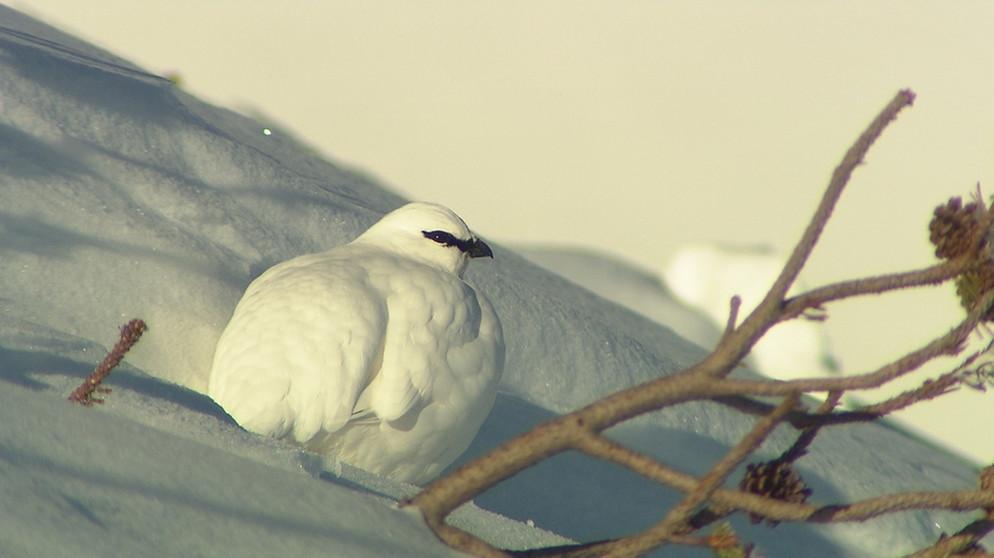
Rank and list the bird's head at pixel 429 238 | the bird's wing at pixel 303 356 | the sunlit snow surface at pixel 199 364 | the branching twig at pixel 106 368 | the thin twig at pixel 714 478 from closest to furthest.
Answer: the sunlit snow surface at pixel 199 364
the thin twig at pixel 714 478
the branching twig at pixel 106 368
the bird's wing at pixel 303 356
the bird's head at pixel 429 238

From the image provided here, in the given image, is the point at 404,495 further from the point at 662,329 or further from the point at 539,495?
the point at 662,329

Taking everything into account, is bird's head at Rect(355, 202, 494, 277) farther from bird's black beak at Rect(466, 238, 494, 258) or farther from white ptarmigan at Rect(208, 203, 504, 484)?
white ptarmigan at Rect(208, 203, 504, 484)

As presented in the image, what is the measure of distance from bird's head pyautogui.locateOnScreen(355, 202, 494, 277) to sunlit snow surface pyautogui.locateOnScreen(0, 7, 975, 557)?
0.35 metres

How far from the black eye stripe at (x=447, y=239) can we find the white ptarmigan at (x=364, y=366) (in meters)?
0.27

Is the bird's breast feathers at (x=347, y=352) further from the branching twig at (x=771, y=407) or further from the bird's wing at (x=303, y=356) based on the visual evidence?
the branching twig at (x=771, y=407)

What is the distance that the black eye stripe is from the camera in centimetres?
255

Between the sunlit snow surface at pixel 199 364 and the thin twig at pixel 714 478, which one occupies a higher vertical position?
the thin twig at pixel 714 478

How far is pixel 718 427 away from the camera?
316cm

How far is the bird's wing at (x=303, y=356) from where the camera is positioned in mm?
2049

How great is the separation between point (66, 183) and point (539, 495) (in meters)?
1.22

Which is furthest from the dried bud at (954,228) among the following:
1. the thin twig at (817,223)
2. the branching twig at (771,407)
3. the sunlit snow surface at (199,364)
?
the sunlit snow surface at (199,364)

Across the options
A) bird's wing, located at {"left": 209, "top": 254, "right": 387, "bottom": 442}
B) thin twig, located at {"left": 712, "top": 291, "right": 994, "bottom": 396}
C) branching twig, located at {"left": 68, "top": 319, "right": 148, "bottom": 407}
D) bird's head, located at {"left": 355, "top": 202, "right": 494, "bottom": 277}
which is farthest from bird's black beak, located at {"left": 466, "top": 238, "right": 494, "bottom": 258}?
thin twig, located at {"left": 712, "top": 291, "right": 994, "bottom": 396}

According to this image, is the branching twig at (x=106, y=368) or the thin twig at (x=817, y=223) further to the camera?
the branching twig at (x=106, y=368)

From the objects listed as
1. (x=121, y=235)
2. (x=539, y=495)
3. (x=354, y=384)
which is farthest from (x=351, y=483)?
(x=121, y=235)
